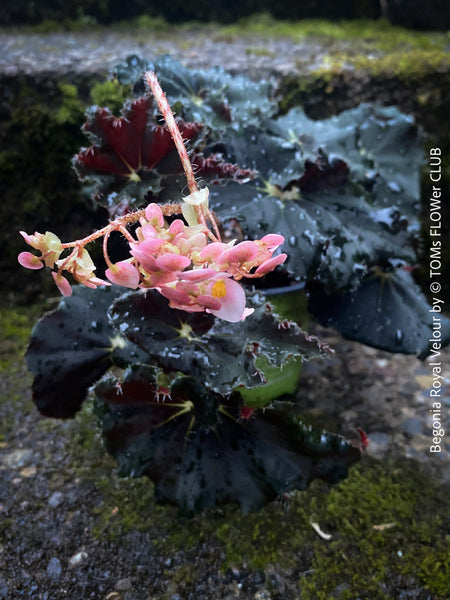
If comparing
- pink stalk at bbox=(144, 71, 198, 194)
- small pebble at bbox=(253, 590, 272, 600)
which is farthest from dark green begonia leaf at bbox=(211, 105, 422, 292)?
small pebble at bbox=(253, 590, 272, 600)

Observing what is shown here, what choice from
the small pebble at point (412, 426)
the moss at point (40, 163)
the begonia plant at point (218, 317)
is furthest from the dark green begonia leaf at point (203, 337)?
the moss at point (40, 163)

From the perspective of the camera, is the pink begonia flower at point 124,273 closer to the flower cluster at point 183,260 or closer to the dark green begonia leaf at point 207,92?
the flower cluster at point 183,260

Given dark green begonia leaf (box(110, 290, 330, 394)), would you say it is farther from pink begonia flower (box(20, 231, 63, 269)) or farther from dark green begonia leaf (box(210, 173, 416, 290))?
pink begonia flower (box(20, 231, 63, 269))

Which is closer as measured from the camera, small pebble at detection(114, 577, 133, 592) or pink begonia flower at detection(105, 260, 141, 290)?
pink begonia flower at detection(105, 260, 141, 290)

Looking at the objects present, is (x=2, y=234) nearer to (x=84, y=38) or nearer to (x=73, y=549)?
(x=84, y=38)

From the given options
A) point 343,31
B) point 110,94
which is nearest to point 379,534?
point 110,94

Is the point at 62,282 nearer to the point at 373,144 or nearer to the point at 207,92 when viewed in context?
the point at 207,92
